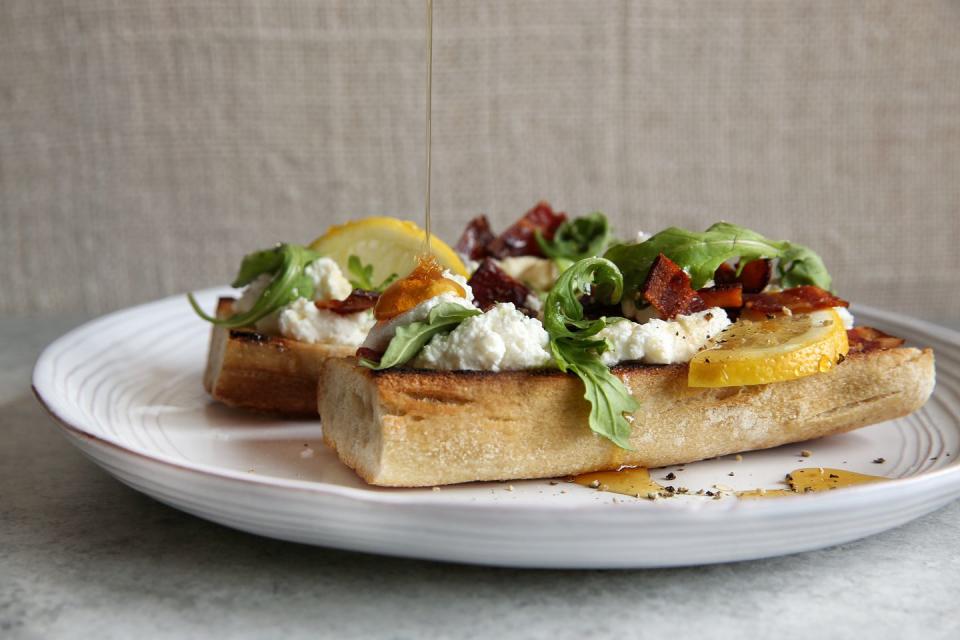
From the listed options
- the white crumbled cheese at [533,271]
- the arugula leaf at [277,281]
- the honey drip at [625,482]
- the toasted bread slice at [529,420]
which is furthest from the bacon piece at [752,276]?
the arugula leaf at [277,281]

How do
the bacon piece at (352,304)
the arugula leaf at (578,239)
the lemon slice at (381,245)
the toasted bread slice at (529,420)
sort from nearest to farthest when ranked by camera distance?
the toasted bread slice at (529,420), the bacon piece at (352,304), the lemon slice at (381,245), the arugula leaf at (578,239)

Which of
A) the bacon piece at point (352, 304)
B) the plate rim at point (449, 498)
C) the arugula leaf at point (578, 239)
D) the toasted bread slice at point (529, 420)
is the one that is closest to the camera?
the plate rim at point (449, 498)

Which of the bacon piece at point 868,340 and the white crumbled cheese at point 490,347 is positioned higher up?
the white crumbled cheese at point 490,347

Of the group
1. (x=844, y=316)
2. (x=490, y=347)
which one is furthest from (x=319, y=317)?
(x=844, y=316)

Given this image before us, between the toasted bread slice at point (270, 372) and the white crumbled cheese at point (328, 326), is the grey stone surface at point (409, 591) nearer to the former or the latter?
the toasted bread slice at point (270, 372)

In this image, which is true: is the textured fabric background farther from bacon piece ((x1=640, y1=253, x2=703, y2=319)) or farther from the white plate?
bacon piece ((x1=640, y1=253, x2=703, y2=319))

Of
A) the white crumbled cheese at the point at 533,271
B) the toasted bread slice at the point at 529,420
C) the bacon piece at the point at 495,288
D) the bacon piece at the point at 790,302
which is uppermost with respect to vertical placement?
the bacon piece at the point at 790,302

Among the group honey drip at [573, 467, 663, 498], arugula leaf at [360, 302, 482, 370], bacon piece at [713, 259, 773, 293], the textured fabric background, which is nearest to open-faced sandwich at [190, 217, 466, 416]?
arugula leaf at [360, 302, 482, 370]

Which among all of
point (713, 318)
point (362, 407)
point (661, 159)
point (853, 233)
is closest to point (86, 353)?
point (362, 407)
